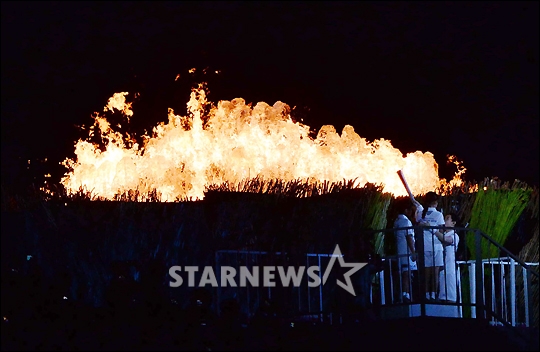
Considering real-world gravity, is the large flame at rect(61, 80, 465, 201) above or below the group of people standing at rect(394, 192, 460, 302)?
above

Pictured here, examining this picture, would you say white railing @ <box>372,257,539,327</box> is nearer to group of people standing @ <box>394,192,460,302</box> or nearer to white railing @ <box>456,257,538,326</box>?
white railing @ <box>456,257,538,326</box>

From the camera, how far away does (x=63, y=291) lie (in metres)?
13.3

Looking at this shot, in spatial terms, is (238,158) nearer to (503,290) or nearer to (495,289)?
(495,289)

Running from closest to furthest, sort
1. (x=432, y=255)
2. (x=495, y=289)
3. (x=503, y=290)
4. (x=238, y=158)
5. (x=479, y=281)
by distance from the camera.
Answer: (x=479, y=281) → (x=432, y=255) → (x=503, y=290) → (x=495, y=289) → (x=238, y=158)

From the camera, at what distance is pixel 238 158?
717 inches

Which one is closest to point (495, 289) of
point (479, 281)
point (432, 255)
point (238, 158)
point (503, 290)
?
point (503, 290)

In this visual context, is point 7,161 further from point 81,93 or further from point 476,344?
point 476,344

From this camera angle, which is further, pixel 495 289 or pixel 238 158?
pixel 238 158

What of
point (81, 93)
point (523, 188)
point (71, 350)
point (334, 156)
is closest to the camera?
point (71, 350)

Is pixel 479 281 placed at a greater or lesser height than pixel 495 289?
greater

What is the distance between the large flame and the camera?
1798cm

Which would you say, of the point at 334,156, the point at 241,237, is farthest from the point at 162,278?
the point at 334,156

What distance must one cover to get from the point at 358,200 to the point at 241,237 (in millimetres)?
1740

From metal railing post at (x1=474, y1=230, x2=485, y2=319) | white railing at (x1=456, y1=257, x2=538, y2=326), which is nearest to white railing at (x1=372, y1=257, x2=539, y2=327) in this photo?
white railing at (x1=456, y1=257, x2=538, y2=326)
